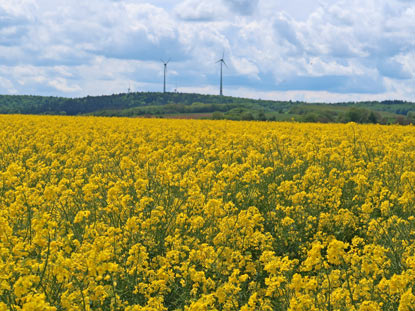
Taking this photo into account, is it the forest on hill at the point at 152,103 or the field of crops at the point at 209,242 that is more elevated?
the forest on hill at the point at 152,103

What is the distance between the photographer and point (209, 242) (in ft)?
25.4

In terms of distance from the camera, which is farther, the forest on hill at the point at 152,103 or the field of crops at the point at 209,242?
the forest on hill at the point at 152,103

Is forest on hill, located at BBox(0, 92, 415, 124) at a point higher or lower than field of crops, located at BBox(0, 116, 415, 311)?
higher

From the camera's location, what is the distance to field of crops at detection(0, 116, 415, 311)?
5135mm

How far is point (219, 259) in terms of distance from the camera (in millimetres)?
6516

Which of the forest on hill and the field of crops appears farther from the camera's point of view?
A: the forest on hill

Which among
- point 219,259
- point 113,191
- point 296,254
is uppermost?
point 113,191

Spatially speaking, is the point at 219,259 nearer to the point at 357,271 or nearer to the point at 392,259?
the point at 357,271

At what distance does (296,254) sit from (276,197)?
2074 millimetres

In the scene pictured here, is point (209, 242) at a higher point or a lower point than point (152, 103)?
lower

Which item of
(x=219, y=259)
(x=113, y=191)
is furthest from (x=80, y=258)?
(x=113, y=191)

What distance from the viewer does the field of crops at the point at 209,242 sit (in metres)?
5.14

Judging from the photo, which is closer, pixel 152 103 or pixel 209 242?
pixel 209 242

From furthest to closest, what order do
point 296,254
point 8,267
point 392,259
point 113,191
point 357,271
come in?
point 296,254, point 113,191, point 392,259, point 357,271, point 8,267
